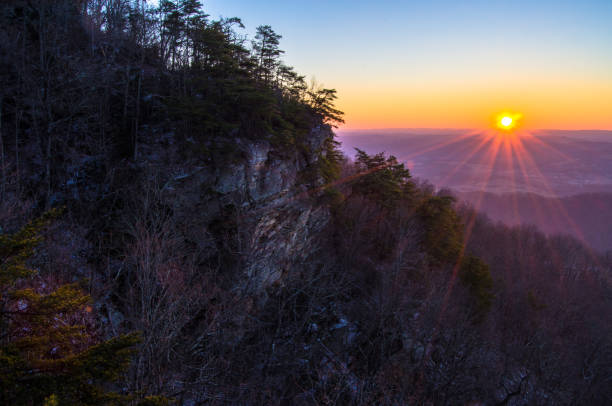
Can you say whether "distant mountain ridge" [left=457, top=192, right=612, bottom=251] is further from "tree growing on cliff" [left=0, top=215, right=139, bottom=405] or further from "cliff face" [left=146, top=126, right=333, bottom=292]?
"tree growing on cliff" [left=0, top=215, right=139, bottom=405]

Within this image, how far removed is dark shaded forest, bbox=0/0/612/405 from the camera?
371 inches

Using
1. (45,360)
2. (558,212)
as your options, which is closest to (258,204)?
(45,360)

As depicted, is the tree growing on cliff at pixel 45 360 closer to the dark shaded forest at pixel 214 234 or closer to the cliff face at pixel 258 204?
the dark shaded forest at pixel 214 234

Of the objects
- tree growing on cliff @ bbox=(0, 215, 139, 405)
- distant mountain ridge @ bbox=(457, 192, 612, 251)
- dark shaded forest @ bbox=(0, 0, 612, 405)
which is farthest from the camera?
distant mountain ridge @ bbox=(457, 192, 612, 251)

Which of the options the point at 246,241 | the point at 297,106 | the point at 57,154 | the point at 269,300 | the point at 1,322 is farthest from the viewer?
the point at 297,106

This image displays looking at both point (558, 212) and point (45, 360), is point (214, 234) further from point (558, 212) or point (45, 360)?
point (558, 212)

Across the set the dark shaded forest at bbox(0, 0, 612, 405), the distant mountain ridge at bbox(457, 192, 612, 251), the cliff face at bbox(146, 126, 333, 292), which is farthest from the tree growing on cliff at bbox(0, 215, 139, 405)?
the distant mountain ridge at bbox(457, 192, 612, 251)

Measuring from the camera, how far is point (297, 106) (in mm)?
17125

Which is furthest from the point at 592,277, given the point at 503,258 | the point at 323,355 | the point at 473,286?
the point at 323,355

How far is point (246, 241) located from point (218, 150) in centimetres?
472

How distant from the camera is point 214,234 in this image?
1338 cm

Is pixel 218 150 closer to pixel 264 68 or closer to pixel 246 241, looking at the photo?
pixel 246 241

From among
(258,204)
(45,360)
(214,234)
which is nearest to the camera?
(45,360)

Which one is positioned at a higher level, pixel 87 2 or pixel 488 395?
pixel 87 2
